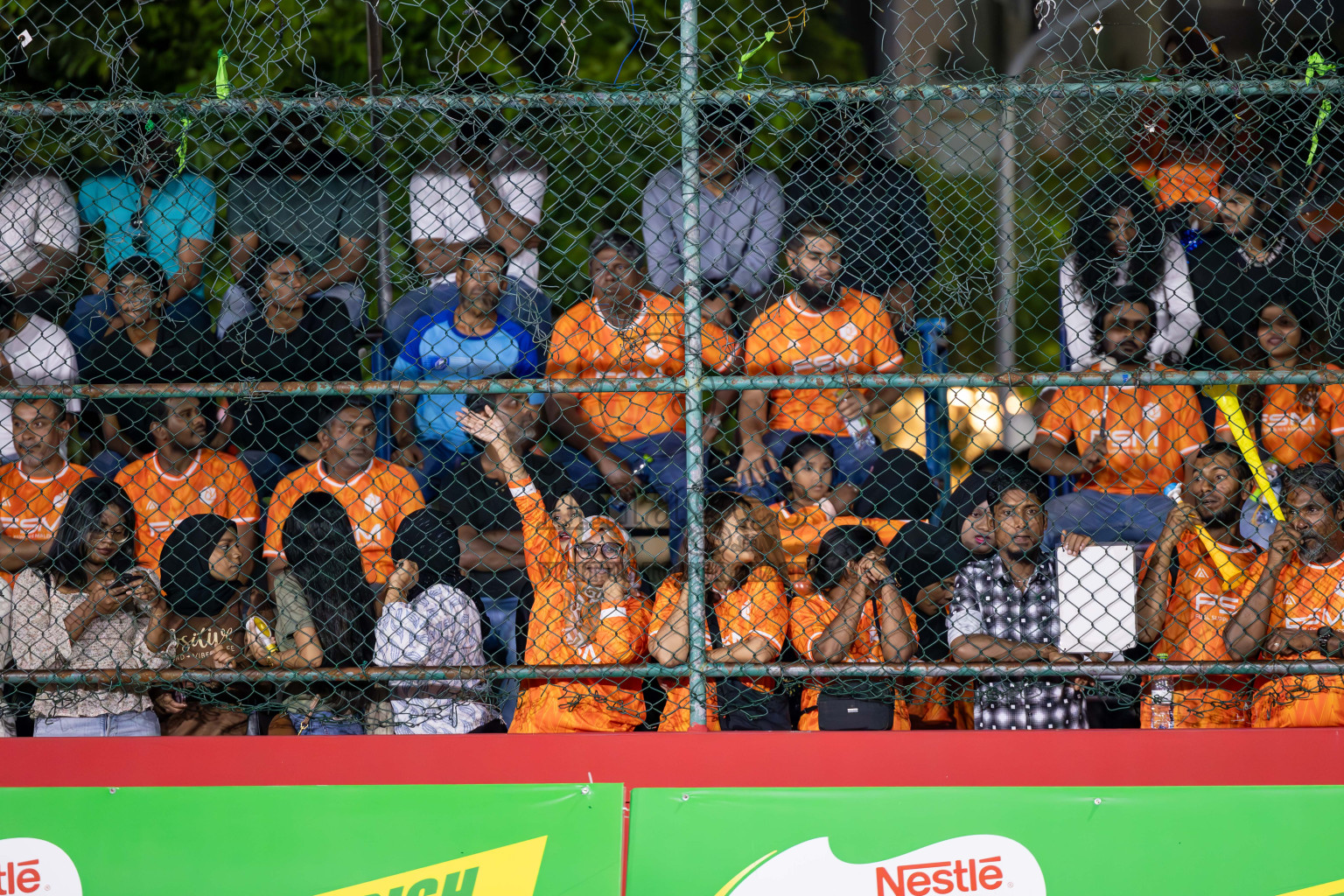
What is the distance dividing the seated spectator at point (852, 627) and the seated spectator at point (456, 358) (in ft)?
3.55

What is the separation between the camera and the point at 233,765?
3367 millimetres

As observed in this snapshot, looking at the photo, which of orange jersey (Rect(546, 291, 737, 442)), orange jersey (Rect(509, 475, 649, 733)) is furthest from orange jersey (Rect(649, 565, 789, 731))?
orange jersey (Rect(546, 291, 737, 442))

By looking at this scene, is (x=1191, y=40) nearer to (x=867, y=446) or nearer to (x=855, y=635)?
(x=867, y=446)

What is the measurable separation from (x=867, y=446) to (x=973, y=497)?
42cm

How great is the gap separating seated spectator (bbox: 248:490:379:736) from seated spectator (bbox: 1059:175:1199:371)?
7.82 ft

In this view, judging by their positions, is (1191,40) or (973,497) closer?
(973,497)

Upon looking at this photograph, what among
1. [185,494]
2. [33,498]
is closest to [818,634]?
[185,494]

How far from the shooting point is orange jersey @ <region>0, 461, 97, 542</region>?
170 inches

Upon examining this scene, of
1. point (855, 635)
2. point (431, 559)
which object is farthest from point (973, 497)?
point (431, 559)

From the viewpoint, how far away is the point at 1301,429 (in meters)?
4.28

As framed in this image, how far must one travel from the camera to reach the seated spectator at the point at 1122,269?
3.93 metres

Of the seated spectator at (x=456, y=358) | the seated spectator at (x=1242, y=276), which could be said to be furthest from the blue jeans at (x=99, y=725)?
the seated spectator at (x=1242, y=276)

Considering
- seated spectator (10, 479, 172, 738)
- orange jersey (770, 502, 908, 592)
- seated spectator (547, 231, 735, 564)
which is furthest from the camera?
orange jersey (770, 502, 908, 592)

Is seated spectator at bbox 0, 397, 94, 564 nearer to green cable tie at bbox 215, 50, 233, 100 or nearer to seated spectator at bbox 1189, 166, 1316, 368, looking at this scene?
green cable tie at bbox 215, 50, 233, 100
